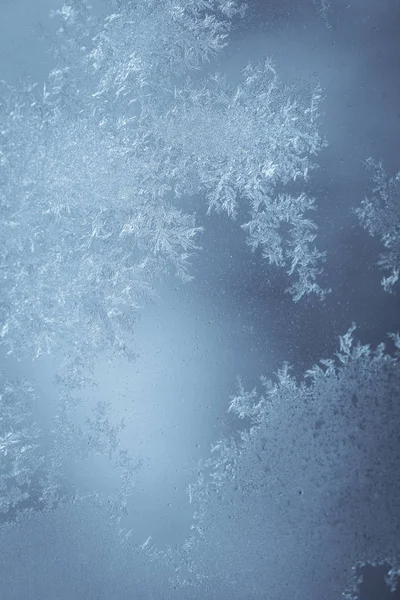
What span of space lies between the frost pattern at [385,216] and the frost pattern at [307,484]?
0.18 m

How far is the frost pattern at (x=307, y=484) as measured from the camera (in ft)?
3.33

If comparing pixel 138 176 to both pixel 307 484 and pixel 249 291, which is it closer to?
pixel 249 291

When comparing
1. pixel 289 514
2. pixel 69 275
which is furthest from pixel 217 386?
pixel 69 275

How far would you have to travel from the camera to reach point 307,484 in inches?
40.4

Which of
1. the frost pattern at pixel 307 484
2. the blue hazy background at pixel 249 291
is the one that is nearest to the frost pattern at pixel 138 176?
the blue hazy background at pixel 249 291

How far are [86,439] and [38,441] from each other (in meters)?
0.12

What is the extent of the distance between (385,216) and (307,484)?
0.65m

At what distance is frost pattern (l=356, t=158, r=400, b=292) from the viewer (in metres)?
1.02

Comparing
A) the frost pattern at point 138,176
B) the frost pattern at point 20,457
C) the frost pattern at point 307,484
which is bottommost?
the frost pattern at point 307,484

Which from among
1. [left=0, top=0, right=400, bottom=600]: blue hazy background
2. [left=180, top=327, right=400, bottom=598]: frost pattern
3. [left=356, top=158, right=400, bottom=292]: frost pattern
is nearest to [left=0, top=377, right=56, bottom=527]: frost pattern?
[left=0, top=0, right=400, bottom=600]: blue hazy background

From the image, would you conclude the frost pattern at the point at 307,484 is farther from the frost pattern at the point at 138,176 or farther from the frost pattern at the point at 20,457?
the frost pattern at the point at 20,457

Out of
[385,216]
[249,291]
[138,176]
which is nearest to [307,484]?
[249,291]

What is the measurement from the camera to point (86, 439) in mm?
1074

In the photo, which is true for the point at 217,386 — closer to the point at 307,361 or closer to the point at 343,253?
the point at 307,361
